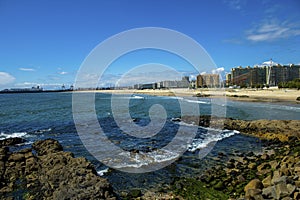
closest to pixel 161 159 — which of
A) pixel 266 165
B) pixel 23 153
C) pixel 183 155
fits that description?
pixel 183 155

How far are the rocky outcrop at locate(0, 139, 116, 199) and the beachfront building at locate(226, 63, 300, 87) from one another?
12693 cm

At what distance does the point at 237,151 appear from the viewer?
14492 millimetres

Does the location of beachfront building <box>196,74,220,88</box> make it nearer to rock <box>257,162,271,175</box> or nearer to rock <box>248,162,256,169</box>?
rock <box>248,162,256,169</box>

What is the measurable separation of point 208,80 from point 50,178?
148 m

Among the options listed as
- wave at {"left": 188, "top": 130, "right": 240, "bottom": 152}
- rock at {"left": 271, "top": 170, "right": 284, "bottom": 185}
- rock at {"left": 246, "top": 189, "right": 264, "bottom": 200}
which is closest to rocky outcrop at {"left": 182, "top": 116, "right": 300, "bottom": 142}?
wave at {"left": 188, "top": 130, "right": 240, "bottom": 152}

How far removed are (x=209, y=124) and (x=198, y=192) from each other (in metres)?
16.6

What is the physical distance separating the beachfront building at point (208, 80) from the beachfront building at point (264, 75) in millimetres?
8475

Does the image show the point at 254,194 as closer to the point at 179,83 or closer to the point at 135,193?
the point at 135,193

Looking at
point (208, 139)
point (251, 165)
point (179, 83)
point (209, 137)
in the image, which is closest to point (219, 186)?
point (251, 165)

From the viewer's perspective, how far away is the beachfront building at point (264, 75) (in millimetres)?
129750

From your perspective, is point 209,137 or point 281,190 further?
point 209,137

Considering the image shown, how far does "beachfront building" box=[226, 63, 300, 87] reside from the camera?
5108 inches

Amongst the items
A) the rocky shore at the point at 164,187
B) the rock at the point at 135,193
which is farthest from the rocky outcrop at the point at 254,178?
the rock at the point at 135,193

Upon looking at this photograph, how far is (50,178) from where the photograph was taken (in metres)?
9.17
